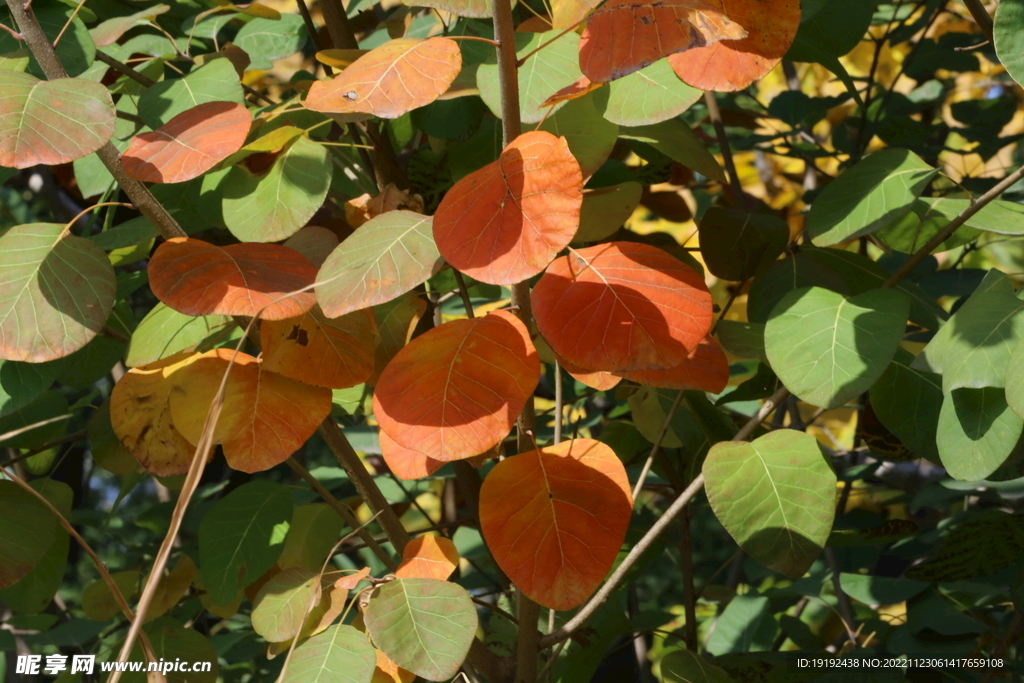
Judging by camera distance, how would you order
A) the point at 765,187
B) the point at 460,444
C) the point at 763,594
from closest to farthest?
the point at 460,444
the point at 763,594
the point at 765,187

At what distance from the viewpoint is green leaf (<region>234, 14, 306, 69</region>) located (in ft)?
2.77

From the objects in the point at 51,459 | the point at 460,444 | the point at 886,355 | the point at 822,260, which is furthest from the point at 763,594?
the point at 51,459

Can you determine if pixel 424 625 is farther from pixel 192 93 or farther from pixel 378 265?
pixel 192 93

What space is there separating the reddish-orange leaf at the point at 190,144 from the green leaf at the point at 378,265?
0.11m

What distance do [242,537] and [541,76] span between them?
19.2 inches

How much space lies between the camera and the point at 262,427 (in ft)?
1.66

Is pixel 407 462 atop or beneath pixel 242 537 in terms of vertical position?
atop

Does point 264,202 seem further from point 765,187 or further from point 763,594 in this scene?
point 765,187

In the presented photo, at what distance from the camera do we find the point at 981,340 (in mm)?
434

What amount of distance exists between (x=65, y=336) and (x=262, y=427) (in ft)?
0.43

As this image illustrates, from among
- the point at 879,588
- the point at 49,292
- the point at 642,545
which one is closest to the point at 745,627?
the point at 879,588

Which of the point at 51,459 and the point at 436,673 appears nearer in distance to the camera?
the point at 436,673

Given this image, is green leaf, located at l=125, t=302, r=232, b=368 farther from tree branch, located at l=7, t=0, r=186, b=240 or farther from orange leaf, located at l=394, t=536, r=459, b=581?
orange leaf, located at l=394, t=536, r=459, b=581

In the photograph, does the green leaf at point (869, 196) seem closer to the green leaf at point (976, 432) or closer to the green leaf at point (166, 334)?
the green leaf at point (976, 432)
